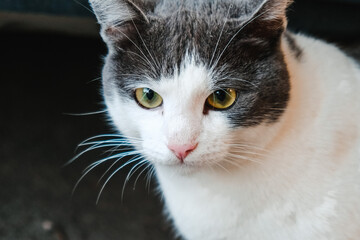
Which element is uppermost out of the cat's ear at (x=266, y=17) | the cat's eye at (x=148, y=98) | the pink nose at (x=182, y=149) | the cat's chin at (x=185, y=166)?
the cat's ear at (x=266, y=17)

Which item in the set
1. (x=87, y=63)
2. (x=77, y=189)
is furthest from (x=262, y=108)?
(x=87, y=63)

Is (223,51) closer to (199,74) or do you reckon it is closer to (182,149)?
(199,74)

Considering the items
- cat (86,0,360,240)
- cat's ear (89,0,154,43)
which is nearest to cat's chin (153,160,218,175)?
cat (86,0,360,240)

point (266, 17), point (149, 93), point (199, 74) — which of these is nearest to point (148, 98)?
point (149, 93)

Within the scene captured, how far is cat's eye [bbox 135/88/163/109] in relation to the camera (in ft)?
3.62

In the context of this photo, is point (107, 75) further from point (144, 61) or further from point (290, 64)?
point (290, 64)

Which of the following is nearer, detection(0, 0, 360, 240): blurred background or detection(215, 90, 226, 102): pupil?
detection(215, 90, 226, 102): pupil

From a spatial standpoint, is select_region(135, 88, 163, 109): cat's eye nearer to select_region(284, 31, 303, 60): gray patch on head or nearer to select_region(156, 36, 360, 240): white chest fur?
select_region(156, 36, 360, 240): white chest fur

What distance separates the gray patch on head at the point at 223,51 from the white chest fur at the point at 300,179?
0.09 m

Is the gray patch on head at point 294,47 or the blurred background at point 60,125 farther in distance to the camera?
the blurred background at point 60,125

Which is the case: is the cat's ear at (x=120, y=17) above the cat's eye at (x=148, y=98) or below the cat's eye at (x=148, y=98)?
above

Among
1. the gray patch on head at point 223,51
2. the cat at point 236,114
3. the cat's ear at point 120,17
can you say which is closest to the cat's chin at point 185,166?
the cat at point 236,114

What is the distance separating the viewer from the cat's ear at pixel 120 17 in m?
1.09

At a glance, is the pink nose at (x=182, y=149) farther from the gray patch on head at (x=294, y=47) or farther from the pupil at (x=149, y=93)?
the gray patch on head at (x=294, y=47)
